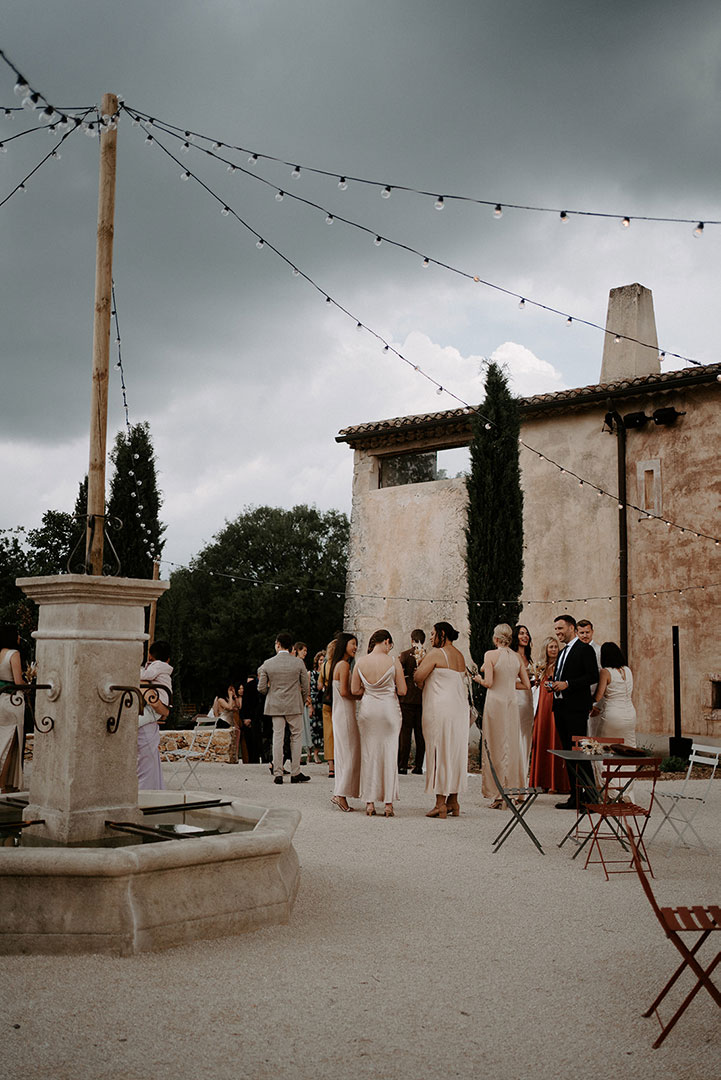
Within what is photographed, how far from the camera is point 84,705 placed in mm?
4828

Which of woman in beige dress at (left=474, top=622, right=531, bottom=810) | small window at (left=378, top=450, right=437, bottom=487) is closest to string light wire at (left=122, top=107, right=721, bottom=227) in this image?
woman in beige dress at (left=474, top=622, right=531, bottom=810)

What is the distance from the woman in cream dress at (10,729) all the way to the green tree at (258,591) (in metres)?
26.6

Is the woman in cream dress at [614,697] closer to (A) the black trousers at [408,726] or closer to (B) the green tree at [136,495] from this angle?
(A) the black trousers at [408,726]

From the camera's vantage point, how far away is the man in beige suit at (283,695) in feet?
36.8

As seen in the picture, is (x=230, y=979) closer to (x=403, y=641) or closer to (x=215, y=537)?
(x=403, y=641)

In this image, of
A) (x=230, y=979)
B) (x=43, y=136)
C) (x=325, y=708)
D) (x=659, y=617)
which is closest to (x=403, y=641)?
(x=659, y=617)

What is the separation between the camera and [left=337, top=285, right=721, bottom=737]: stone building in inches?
648

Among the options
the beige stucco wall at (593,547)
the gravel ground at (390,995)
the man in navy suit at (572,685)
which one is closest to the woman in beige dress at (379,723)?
the man in navy suit at (572,685)

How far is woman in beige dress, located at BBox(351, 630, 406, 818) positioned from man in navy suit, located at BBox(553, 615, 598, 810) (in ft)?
5.62

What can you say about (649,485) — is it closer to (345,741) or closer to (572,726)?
(572,726)

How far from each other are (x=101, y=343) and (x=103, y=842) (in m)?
2.90

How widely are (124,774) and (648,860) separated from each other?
4.08 metres

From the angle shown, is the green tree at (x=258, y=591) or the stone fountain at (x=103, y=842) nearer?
the stone fountain at (x=103, y=842)

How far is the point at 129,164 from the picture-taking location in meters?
7.33
